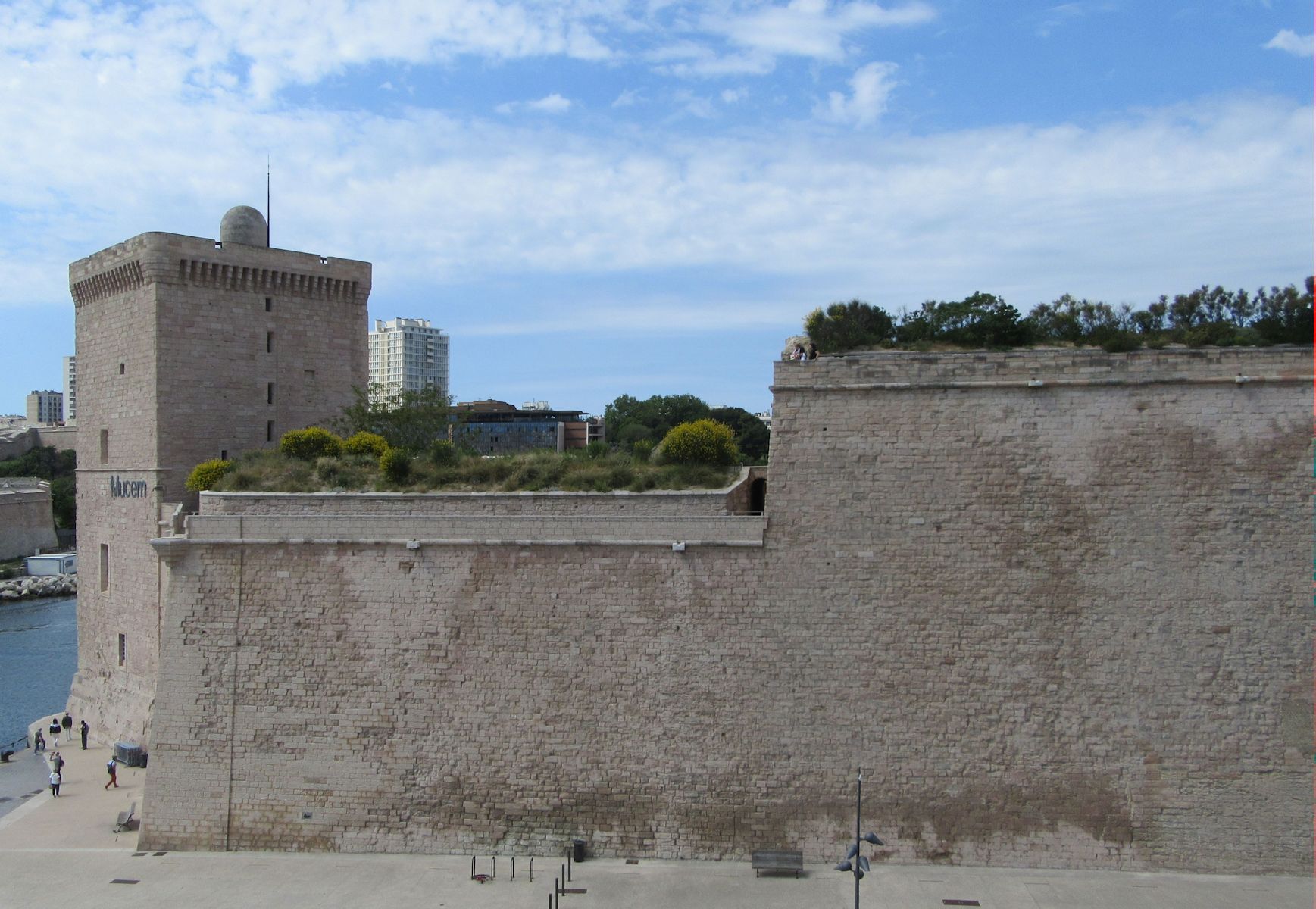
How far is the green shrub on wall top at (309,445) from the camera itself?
19.0m

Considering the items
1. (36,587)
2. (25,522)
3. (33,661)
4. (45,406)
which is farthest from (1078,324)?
(45,406)

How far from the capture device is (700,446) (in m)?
16.5

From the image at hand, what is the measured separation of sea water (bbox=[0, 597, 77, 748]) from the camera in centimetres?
2584

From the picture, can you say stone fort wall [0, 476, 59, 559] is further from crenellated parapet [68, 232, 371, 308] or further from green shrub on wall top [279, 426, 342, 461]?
green shrub on wall top [279, 426, 342, 461]

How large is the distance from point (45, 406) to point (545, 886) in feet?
599

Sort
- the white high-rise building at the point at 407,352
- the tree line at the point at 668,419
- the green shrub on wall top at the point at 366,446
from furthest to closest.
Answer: the white high-rise building at the point at 407,352
the tree line at the point at 668,419
the green shrub on wall top at the point at 366,446

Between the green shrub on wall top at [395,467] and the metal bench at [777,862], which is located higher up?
the green shrub on wall top at [395,467]

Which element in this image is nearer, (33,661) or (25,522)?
(33,661)

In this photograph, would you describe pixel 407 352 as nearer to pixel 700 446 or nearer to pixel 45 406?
pixel 45 406

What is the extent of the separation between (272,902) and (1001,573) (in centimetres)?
1086

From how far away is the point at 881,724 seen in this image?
522 inches

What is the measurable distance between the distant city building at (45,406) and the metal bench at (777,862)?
174 meters

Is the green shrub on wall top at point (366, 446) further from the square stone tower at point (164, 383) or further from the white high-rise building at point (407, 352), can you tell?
the white high-rise building at point (407, 352)

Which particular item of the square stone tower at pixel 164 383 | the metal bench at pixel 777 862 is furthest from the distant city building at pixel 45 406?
the metal bench at pixel 777 862
